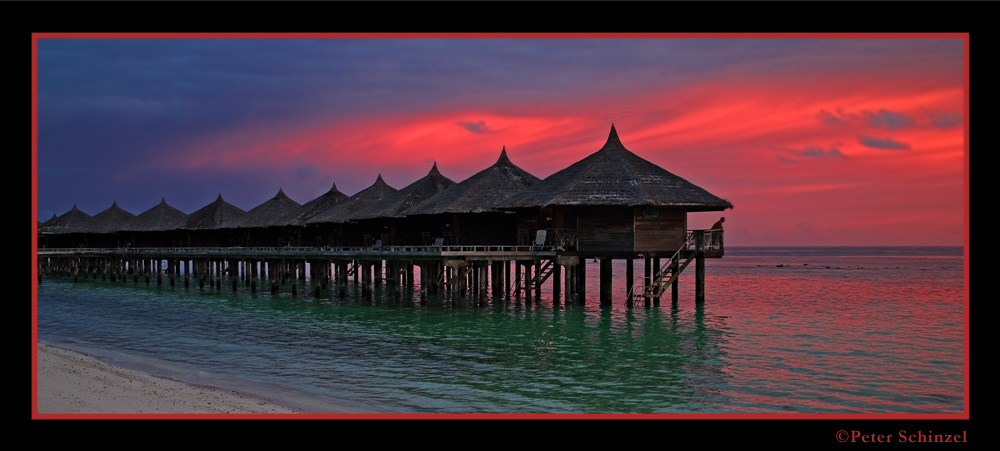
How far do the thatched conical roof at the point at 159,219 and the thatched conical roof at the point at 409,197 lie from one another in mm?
24769

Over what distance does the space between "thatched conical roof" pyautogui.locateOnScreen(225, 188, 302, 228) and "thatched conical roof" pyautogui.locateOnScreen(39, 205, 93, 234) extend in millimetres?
21548

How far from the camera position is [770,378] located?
1719 cm

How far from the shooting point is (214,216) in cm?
5875

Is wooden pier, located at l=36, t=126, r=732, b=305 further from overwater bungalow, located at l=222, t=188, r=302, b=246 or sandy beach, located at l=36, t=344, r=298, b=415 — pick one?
sandy beach, located at l=36, t=344, r=298, b=415

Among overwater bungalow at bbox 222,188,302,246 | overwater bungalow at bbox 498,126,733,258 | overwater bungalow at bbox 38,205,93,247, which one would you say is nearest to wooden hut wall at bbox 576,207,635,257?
overwater bungalow at bbox 498,126,733,258

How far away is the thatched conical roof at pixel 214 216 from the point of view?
190 ft

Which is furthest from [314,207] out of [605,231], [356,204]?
[605,231]

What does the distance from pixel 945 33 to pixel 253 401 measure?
12358mm

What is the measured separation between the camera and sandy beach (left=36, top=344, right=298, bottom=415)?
41.6 ft

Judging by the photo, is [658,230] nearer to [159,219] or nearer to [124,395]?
[124,395]

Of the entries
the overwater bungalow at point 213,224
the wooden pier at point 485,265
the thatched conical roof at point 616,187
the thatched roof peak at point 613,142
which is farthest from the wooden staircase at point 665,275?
the overwater bungalow at point 213,224

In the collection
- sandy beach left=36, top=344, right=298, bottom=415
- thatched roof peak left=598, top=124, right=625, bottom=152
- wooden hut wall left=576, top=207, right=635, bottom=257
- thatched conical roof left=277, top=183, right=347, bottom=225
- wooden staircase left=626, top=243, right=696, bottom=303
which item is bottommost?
sandy beach left=36, top=344, right=298, bottom=415

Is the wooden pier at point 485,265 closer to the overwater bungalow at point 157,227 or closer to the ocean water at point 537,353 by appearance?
the ocean water at point 537,353
